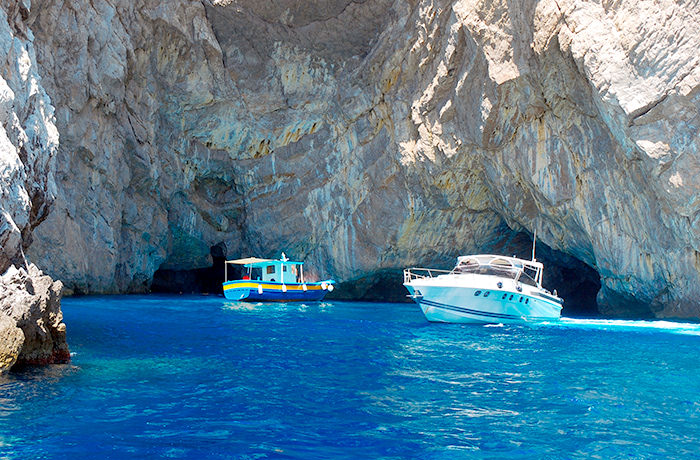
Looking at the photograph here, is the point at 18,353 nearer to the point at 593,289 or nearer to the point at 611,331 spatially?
the point at 611,331

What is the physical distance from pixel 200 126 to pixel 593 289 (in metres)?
28.4

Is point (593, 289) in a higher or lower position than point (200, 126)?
lower

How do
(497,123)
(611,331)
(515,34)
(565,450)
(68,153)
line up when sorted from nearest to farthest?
(565,450) < (611,331) < (515,34) < (497,123) < (68,153)

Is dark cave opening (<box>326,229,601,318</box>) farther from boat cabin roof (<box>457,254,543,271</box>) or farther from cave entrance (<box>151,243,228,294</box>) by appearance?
boat cabin roof (<box>457,254,543,271</box>)

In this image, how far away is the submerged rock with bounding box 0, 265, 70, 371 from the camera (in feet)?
36.4

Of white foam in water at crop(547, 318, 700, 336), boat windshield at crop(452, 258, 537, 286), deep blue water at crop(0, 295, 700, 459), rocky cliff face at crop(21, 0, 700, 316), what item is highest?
rocky cliff face at crop(21, 0, 700, 316)

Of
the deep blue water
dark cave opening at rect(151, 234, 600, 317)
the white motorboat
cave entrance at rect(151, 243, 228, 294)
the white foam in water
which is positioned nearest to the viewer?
the deep blue water

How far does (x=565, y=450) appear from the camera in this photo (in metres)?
8.04

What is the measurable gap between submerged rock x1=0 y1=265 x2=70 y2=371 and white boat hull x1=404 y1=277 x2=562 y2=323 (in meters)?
14.1

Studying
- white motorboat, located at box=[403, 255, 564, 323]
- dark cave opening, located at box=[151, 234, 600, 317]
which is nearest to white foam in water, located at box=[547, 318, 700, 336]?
white motorboat, located at box=[403, 255, 564, 323]

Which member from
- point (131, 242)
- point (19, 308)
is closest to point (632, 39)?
point (19, 308)

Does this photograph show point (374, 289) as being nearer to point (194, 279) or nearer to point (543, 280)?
point (543, 280)

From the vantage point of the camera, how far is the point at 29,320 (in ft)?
38.2

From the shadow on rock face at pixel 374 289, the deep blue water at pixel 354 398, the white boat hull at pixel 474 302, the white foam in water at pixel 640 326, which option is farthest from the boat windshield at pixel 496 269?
the shadow on rock face at pixel 374 289
